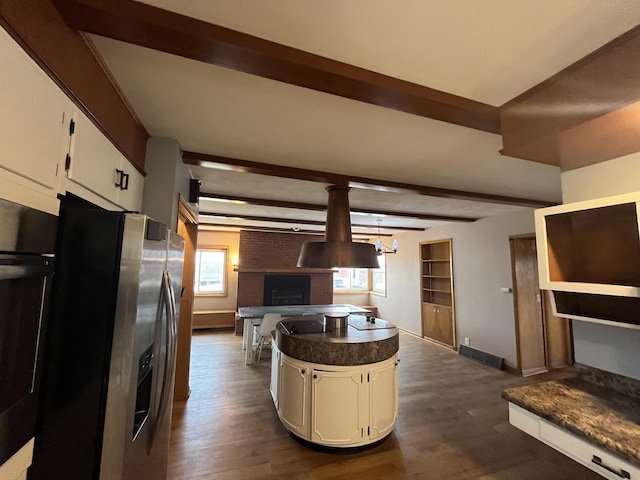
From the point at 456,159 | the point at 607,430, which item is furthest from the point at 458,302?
the point at 607,430

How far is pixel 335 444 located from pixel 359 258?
1.64 m

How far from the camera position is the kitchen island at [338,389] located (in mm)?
2301

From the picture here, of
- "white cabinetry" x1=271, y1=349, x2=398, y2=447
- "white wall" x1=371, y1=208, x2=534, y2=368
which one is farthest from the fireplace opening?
"white cabinetry" x1=271, y1=349, x2=398, y2=447

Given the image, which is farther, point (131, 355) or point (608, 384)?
point (608, 384)

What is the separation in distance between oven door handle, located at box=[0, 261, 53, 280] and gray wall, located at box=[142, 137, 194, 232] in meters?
1.10

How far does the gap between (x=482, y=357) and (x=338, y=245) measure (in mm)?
3440

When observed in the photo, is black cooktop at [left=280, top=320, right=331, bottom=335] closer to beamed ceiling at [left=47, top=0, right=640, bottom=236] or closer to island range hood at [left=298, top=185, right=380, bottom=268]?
island range hood at [left=298, top=185, right=380, bottom=268]

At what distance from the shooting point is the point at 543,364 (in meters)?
4.24

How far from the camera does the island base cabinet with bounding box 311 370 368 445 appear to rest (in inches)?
90.4

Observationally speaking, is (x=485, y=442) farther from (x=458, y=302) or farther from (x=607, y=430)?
(x=458, y=302)

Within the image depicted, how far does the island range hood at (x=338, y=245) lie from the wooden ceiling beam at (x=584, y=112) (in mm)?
1680

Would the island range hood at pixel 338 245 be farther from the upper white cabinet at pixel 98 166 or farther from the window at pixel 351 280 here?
the window at pixel 351 280

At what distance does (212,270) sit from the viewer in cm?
696

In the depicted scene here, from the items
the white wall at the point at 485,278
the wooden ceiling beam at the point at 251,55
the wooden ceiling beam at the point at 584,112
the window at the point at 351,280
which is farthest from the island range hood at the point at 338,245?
the window at the point at 351,280
